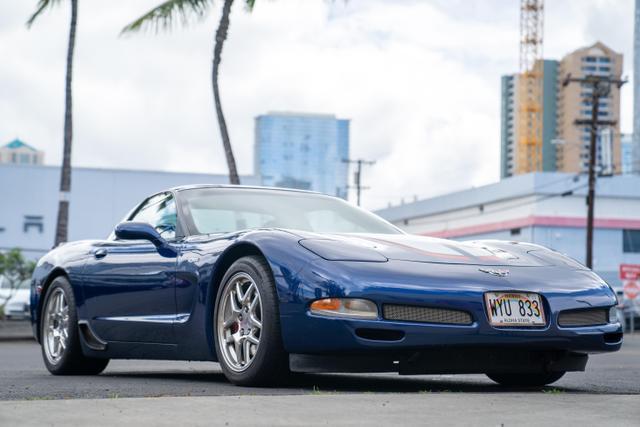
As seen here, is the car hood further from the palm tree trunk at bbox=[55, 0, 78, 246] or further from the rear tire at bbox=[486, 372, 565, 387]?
the palm tree trunk at bbox=[55, 0, 78, 246]

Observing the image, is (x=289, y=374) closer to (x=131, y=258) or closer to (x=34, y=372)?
Answer: (x=131, y=258)

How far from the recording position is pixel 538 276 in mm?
6477

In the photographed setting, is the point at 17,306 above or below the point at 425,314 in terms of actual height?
below

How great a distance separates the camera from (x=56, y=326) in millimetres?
8695

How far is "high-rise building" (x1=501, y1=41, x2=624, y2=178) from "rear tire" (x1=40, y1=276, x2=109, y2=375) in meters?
94.6

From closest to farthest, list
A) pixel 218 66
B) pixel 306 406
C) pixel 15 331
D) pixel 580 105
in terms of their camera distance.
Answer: pixel 306 406, pixel 15 331, pixel 218 66, pixel 580 105

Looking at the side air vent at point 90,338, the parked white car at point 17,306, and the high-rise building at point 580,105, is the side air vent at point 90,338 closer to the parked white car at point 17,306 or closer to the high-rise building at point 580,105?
the parked white car at point 17,306

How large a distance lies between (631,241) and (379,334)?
2393 inches

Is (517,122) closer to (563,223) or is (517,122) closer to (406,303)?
(563,223)

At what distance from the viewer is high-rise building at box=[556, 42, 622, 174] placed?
12081 cm

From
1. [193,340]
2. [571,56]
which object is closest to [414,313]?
[193,340]

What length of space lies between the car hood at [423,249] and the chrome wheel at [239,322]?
1.38ft

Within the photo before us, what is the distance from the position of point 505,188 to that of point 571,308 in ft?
199

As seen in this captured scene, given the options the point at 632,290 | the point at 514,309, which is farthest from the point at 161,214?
the point at 632,290
